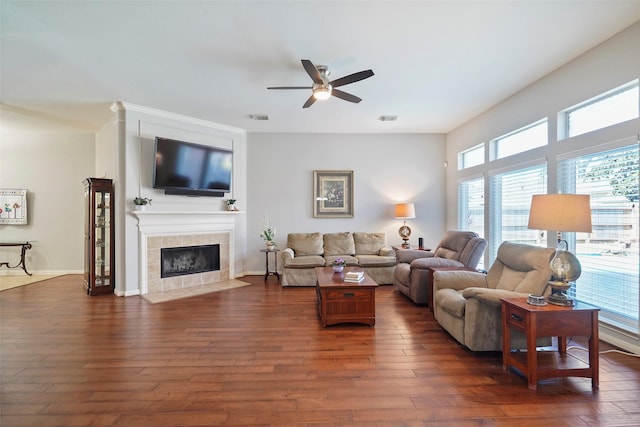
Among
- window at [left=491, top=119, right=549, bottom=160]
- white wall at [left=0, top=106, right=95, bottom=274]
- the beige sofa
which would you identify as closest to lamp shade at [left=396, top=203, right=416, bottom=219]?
the beige sofa

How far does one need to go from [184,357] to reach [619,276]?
413cm

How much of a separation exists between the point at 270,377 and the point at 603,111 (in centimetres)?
408

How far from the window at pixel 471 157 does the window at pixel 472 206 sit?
342mm

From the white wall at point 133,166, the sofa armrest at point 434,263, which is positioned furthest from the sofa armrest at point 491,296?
the white wall at point 133,166

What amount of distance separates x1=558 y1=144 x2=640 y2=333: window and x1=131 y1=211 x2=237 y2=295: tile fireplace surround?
509 centimetres

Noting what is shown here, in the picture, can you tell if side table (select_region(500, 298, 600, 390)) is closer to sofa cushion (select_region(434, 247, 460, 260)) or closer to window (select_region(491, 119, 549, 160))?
sofa cushion (select_region(434, 247, 460, 260))

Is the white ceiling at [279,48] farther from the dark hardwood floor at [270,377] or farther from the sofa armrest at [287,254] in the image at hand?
the dark hardwood floor at [270,377]

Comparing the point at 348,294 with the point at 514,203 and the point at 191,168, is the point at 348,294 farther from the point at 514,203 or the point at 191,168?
the point at 191,168

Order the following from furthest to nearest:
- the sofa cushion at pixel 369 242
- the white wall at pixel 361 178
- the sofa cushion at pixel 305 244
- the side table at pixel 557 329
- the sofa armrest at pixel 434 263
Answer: the white wall at pixel 361 178 → the sofa cushion at pixel 369 242 → the sofa cushion at pixel 305 244 → the sofa armrest at pixel 434 263 → the side table at pixel 557 329

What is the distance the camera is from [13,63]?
3086 millimetres

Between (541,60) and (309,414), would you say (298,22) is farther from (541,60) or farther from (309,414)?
(309,414)

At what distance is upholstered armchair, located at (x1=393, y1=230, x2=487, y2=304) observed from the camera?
380 centimetres

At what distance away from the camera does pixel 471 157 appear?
5.23m

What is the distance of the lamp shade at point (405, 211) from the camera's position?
5402 mm
